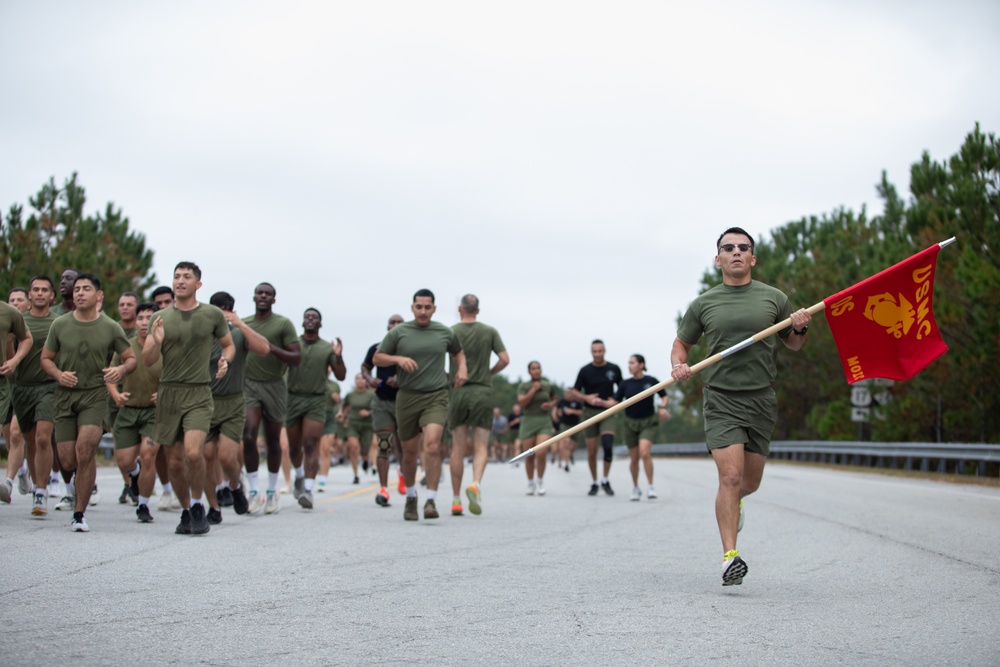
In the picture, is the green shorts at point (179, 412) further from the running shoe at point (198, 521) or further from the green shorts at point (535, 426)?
the green shorts at point (535, 426)

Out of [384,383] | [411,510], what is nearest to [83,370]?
[411,510]

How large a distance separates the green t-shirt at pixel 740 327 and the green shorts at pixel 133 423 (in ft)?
19.8

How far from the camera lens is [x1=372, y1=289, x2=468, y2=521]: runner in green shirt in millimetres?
12648

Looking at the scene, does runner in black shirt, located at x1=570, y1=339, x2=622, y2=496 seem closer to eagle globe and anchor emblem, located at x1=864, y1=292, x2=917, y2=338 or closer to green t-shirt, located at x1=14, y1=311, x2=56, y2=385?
green t-shirt, located at x1=14, y1=311, x2=56, y2=385

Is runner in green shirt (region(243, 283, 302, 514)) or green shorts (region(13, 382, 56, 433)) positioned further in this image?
runner in green shirt (region(243, 283, 302, 514))

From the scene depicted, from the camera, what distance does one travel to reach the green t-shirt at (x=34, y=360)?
11.8 metres

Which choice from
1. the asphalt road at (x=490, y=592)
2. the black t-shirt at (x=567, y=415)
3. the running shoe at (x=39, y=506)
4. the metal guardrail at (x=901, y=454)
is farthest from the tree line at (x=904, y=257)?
the running shoe at (x=39, y=506)

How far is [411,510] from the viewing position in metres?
12.6

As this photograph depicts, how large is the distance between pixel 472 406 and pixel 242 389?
2.60 meters

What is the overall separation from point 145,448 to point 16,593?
18.9 ft

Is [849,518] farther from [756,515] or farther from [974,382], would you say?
[974,382]

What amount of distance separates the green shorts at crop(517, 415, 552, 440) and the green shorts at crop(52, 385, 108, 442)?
988cm

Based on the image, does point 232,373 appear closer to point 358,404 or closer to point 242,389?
point 242,389

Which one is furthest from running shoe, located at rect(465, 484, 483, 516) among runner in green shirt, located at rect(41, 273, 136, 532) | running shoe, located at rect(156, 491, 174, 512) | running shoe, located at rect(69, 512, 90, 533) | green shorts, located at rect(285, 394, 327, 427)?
running shoe, located at rect(69, 512, 90, 533)
